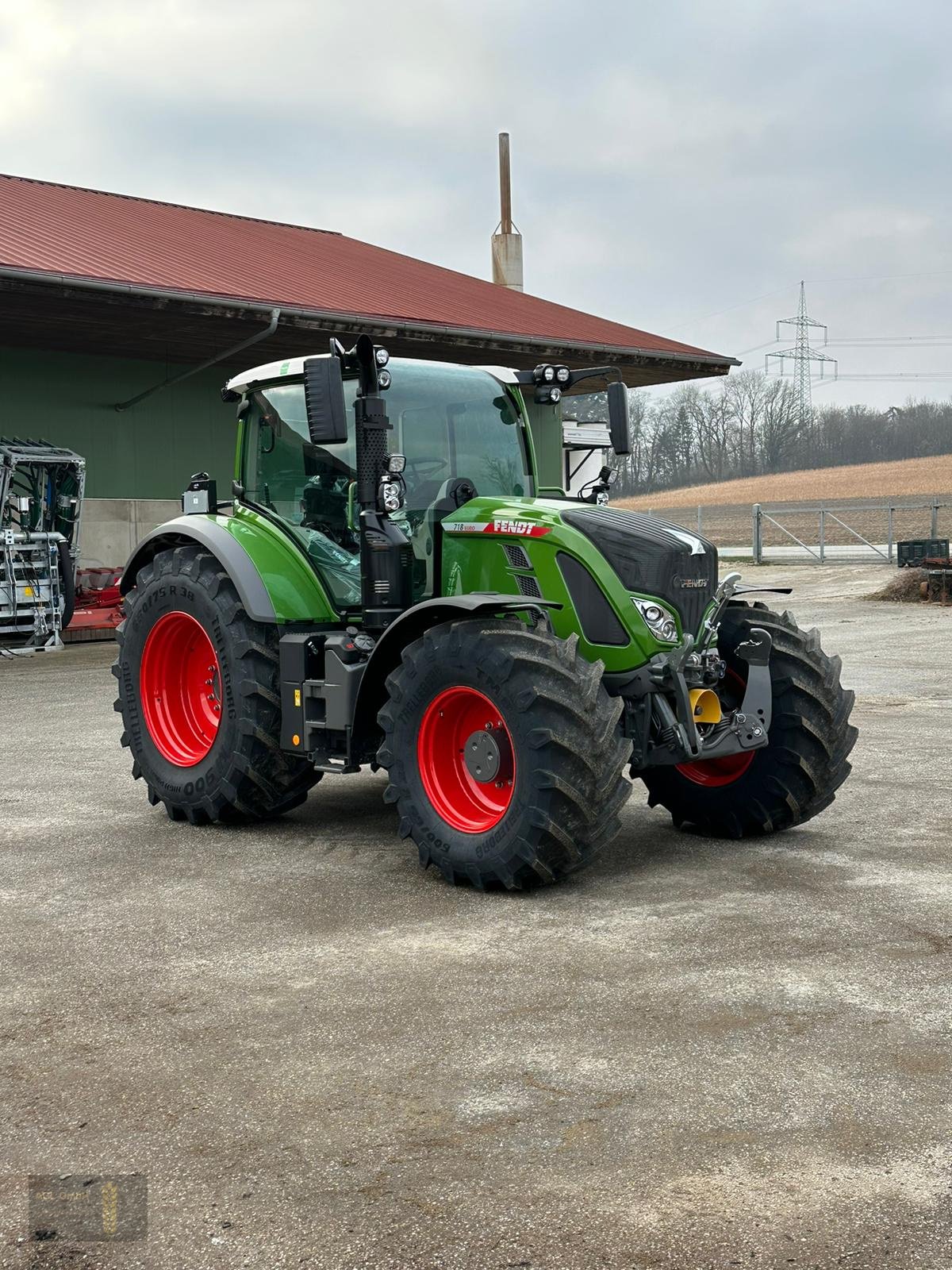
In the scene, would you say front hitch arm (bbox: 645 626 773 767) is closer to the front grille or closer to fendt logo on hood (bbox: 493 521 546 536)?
the front grille

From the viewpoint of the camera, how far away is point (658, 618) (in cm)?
596

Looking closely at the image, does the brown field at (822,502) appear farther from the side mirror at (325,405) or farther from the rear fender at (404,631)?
the side mirror at (325,405)

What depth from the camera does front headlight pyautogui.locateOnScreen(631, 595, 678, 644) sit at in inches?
233

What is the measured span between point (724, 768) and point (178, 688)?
9.80ft

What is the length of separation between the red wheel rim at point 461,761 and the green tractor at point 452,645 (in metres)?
0.01

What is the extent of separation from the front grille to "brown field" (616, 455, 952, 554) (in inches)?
1148

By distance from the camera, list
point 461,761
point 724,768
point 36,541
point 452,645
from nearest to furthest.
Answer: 1. point 452,645
2. point 461,761
3. point 724,768
4. point 36,541

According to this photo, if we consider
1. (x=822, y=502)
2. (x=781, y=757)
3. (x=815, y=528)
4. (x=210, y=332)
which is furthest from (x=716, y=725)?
(x=822, y=502)

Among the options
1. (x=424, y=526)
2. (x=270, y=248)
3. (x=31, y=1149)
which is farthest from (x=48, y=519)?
(x=31, y=1149)

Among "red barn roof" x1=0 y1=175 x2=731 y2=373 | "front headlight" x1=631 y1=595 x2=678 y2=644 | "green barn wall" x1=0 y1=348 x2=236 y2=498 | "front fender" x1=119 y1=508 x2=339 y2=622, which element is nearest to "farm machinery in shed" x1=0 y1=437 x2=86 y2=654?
"green barn wall" x1=0 y1=348 x2=236 y2=498

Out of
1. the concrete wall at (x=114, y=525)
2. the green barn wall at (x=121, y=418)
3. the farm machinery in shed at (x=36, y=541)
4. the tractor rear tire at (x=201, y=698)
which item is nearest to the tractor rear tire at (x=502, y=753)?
the tractor rear tire at (x=201, y=698)

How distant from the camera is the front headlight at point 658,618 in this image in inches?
233

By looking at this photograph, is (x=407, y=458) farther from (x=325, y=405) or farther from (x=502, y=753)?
(x=502, y=753)

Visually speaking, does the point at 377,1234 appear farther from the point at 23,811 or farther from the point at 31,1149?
the point at 23,811
